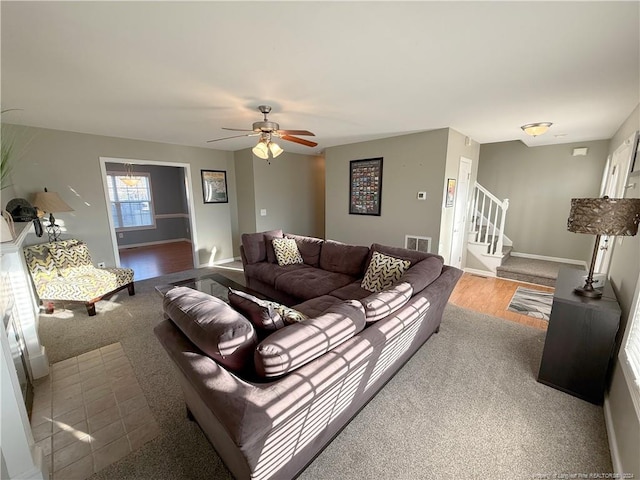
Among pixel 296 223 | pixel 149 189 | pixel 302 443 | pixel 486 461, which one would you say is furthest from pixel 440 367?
pixel 149 189

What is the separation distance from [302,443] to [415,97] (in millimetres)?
2817

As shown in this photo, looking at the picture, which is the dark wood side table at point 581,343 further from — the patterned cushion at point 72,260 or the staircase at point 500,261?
the patterned cushion at point 72,260

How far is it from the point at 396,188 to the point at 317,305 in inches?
106

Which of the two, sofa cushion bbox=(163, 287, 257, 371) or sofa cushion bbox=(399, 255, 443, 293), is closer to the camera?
sofa cushion bbox=(163, 287, 257, 371)

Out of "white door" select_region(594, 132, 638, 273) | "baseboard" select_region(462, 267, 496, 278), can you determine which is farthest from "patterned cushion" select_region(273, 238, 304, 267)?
"white door" select_region(594, 132, 638, 273)

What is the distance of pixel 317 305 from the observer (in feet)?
8.18

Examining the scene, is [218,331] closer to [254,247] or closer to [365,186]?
[254,247]

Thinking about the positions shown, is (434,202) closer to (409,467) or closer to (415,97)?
(415,97)

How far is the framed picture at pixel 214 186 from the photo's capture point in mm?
5262

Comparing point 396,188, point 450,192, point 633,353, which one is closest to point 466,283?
point 450,192

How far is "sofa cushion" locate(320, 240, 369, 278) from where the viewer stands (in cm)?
328

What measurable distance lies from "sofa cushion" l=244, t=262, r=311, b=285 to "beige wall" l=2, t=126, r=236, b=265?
226 cm

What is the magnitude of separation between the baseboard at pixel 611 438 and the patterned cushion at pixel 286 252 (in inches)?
124

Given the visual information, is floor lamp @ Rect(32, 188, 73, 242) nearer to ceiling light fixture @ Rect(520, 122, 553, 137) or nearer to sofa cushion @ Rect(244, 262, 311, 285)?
sofa cushion @ Rect(244, 262, 311, 285)
